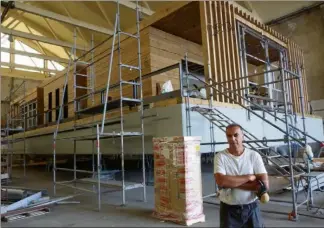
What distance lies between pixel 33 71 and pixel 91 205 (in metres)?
18.6

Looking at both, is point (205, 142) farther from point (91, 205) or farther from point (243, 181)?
point (243, 181)

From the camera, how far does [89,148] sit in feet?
25.4

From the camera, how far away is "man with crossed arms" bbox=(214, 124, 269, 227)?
8.11 ft

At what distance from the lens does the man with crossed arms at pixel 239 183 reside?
2471mm

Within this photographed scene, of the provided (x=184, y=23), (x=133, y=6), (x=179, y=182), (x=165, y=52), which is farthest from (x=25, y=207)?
(x=133, y=6)

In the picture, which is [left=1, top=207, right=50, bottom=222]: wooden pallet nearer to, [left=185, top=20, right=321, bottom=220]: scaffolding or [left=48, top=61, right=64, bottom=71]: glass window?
[left=185, top=20, right=321, bottom=220]: scaffolding

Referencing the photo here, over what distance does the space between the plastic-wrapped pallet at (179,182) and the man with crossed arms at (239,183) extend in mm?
1299

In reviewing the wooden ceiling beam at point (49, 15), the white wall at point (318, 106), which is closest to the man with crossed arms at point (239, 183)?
the wooden ceiling beam at point (49, 15)

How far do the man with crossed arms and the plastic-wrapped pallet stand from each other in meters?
1.30

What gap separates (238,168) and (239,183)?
0.56 feet

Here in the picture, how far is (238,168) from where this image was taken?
258cm

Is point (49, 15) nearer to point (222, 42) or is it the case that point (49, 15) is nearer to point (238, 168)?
point (222, 42)

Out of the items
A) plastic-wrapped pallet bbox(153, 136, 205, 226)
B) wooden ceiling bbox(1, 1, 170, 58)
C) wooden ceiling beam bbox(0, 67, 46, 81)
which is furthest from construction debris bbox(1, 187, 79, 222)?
wooden ceiling beam bbox(0, 67, 46, 81)

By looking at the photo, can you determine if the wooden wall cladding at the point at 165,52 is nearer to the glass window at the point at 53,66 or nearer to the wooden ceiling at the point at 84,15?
the wooden ceiling at the point at 84,15
